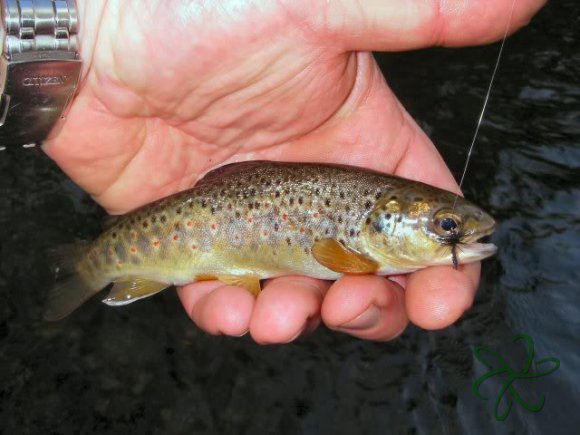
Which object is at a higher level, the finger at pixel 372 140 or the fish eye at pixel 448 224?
the finger at pixel 372 140

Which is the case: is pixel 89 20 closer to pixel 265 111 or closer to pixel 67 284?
pixel 265 111

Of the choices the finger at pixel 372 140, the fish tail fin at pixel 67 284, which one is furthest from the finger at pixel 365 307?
the fish tail fin at pixel 67 284

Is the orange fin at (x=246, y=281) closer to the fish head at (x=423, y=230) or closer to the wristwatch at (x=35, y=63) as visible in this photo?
the fish head at (x=423, y=230)

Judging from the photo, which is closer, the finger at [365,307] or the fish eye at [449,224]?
the finger at [365,307]

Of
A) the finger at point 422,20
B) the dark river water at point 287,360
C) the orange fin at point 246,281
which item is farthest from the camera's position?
the dark river water at point 287,360

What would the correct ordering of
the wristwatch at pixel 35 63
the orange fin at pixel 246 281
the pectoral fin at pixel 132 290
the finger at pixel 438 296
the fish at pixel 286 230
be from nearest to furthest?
1. the finger at pixel 438 296
2. the wristwatch at pixel 35 63
3. the fish at pixel 286 230
4. the orange fin at pixel 246 281
5. the pectoral fin at pixel 132 290

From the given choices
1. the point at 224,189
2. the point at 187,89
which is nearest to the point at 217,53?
the point at 187,89
